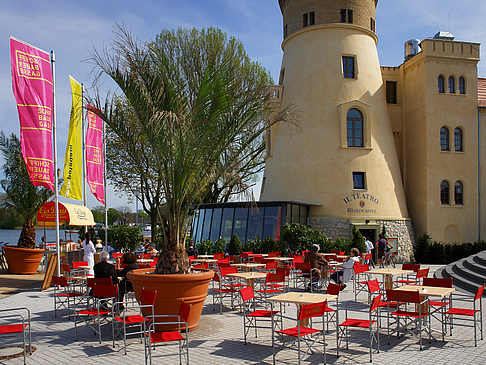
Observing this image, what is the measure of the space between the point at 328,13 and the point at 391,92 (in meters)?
7.02

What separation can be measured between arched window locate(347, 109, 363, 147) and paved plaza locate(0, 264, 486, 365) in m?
18.0

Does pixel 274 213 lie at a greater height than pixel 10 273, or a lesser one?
greater

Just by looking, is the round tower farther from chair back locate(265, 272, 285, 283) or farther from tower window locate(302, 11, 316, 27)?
chair back locate(265, 272, 285, 283)

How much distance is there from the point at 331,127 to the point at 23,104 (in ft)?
56.6

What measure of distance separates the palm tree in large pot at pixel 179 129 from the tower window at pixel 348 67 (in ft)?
58.9

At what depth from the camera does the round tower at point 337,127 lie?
84.3 feet

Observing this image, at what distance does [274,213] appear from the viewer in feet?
81.3

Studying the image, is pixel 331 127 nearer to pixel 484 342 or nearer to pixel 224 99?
pixel 224 99

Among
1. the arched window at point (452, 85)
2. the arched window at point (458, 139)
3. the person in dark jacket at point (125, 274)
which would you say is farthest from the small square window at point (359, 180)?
the person in dark jacket at point (125, 274)

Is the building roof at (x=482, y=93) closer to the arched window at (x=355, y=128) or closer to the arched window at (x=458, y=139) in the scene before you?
the arched window at (x=458, y=139)

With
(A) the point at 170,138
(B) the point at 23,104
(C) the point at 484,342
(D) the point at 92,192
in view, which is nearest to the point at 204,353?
(A) the point at 170,138

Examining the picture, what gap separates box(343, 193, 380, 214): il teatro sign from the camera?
83.5 feet

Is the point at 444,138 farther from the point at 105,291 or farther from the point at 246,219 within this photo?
the point at 105,291

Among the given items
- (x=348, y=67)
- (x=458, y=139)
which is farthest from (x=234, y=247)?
(x=458, y=139)
